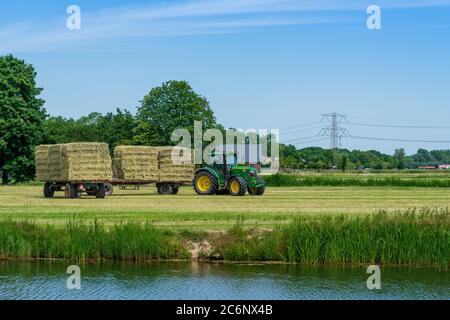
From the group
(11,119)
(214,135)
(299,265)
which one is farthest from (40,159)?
(214,135)

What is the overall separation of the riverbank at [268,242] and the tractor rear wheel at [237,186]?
19298 millimetres

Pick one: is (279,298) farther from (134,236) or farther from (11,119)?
(11,119)

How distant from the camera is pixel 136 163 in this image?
44.1m

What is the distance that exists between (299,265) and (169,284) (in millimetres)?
3875

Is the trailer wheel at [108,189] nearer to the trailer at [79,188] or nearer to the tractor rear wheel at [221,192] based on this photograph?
the trailer at [79,188]

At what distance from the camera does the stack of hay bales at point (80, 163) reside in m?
38.1

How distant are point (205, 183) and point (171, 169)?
3.61 meters

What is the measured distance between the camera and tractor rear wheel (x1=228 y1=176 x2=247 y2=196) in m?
40.2

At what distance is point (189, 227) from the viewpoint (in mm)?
22156

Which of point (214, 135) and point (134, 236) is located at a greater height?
point (214, 135)

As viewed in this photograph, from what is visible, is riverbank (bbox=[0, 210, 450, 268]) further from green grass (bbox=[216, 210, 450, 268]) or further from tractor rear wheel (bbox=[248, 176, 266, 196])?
tractor rear wheel (bbox=[248, 176, 266, 196])

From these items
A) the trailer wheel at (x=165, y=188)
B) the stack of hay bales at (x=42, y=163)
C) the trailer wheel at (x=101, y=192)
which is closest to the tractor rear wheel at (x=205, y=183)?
the trailer wheel at (x=165, y=188)
